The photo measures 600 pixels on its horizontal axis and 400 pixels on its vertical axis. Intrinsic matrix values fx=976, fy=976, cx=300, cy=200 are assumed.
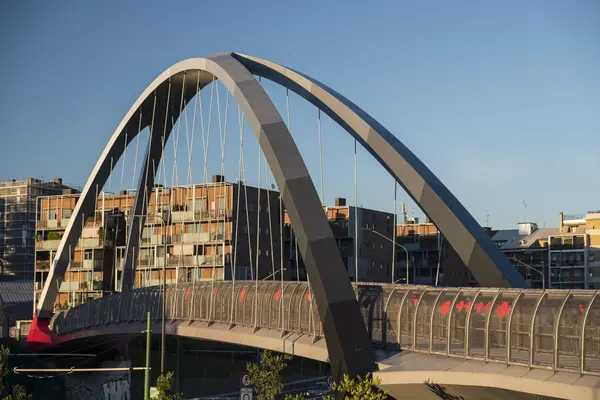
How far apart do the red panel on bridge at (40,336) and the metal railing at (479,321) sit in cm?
3982

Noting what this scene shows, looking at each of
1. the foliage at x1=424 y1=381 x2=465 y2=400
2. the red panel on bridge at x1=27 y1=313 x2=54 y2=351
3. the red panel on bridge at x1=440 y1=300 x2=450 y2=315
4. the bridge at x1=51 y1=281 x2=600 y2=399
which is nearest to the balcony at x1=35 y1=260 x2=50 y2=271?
the red panel on bridge at x1=27 y1=313 x2=54 y2=351

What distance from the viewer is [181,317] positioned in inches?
2156

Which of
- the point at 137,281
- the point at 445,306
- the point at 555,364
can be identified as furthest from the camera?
the point at 137,281

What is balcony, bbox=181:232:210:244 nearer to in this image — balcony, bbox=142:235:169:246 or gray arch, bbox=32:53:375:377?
balcony, bbox=142:235:169:246

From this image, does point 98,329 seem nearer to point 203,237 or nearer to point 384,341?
point 203,237

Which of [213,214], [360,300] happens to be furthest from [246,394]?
[213,214]

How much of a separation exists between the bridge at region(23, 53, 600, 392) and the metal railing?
4 centimetres

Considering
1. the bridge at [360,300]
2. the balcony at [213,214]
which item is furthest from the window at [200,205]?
the bridge at [360,300]

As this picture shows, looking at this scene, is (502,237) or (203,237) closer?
(203,237)

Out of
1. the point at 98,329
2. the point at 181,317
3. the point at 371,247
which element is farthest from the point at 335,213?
the point at 181,317

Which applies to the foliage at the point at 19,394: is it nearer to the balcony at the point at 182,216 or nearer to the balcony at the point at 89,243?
the balcony at the point at 182,216

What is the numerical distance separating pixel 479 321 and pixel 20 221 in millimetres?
160439

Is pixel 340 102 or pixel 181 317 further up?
pixel 340 102

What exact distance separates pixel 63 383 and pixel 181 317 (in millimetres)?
18823
